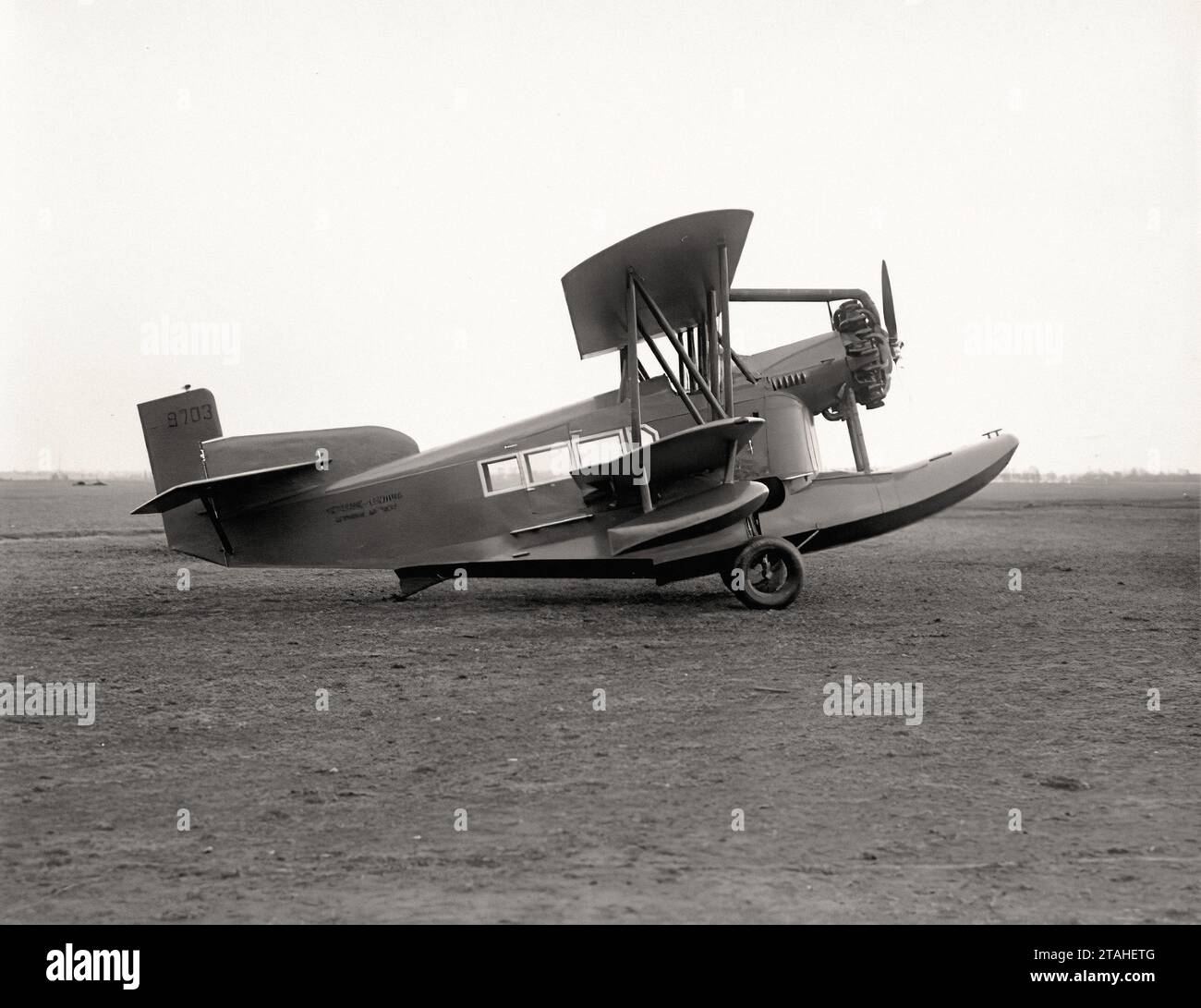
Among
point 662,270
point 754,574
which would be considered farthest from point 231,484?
point 754,574

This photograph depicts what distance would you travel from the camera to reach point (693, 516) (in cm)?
1093

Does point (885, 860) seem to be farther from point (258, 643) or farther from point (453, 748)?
point (258, 643)

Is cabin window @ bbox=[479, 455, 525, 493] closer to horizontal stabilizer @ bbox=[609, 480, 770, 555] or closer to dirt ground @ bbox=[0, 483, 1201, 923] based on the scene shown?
horizontal stabilizer @ bbox=[609, 480, 770, 555]

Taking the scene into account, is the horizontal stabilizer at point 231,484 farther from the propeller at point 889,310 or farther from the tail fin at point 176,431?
the propeller at point 889,310

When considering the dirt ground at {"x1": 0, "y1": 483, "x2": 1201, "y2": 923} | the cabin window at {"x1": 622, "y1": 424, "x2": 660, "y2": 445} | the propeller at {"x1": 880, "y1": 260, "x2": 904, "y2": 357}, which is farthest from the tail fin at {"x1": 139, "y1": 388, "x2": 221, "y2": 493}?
the propeller at {"x1": 880, "y1": 260, "x2": 904, "y2": 357}

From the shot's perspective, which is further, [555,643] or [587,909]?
[555,643]

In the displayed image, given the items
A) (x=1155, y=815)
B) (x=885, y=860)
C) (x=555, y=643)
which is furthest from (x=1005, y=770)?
(x=555, y=643)

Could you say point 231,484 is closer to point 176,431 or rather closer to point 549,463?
point 176,431

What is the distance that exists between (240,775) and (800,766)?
290 centimetres

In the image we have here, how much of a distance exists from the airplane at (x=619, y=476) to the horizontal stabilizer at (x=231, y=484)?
2 cm

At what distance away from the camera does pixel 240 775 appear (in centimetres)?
569

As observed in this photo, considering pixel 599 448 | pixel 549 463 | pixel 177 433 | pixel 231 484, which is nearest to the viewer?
pixel 231 484

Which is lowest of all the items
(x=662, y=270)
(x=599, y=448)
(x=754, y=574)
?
(x=754, y=574)

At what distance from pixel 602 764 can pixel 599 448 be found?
6357 mm
